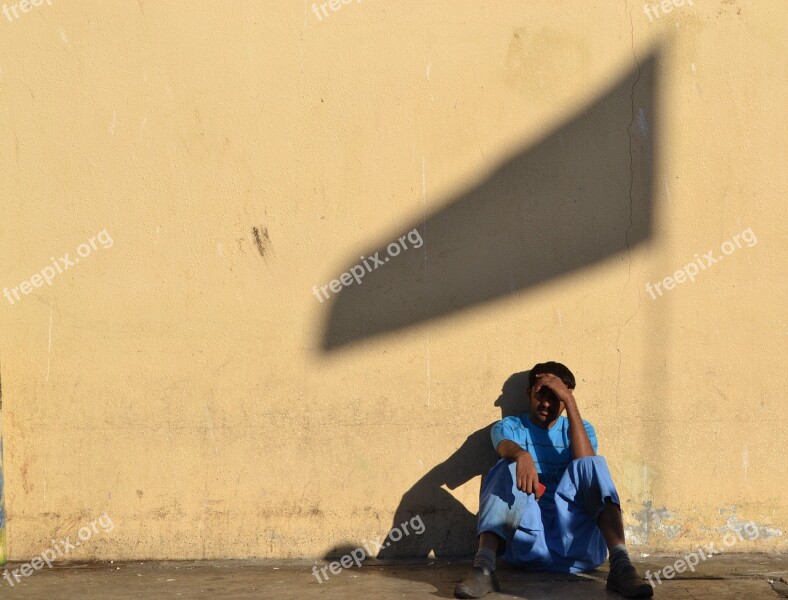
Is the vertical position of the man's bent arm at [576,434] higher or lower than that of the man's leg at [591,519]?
higher

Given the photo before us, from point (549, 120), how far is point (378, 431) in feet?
5.44

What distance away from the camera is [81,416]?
4.64 meters

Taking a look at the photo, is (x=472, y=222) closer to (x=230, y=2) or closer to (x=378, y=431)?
(x=378, y=431)

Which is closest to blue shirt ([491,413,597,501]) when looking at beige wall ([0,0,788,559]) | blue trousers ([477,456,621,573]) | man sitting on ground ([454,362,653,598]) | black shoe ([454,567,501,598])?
man sitting on ground ([454,362,653,598])

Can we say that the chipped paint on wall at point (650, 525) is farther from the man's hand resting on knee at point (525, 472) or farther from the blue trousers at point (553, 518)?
the man's hand resting on knee at point (525, 472)

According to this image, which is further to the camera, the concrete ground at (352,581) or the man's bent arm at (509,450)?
the man's bent arm at (509,450)

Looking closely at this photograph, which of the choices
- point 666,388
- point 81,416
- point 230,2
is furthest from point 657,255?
point 81,416

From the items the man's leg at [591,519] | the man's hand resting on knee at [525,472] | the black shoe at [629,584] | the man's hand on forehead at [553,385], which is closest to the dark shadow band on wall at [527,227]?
the man's hand on forehead at [553,385]

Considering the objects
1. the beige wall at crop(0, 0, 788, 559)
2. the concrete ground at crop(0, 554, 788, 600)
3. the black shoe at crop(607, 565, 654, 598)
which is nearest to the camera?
the black shoe at crop(607, 565, 654, 598)

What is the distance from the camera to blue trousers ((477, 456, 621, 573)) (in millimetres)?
4285

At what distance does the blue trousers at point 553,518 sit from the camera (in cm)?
429

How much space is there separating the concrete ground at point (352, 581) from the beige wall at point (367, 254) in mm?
133

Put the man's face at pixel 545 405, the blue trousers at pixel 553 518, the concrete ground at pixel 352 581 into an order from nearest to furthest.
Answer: the concrete ground at pixel 352 581 < the blue trousers at pixel 553 518 < the man's face at pixel 545 405

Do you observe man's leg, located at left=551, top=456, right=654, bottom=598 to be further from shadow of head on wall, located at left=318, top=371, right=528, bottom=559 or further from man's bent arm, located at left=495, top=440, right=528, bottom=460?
shadow of head on wall, located at left=318, top=371, right=528, bottom=559
